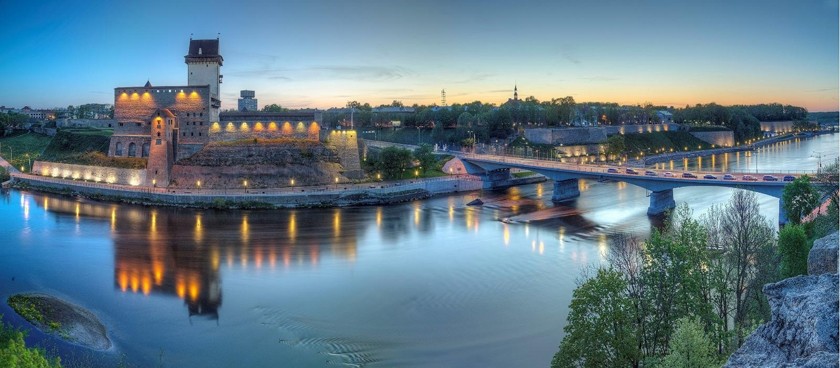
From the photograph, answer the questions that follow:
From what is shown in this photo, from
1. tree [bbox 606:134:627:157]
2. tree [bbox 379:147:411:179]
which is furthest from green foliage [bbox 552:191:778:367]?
tree [bbox 606:134:627:157]

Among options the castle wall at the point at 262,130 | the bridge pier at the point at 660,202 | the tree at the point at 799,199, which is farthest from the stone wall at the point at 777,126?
the tree at the point at 799,199

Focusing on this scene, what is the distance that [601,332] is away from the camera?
26.8 ft

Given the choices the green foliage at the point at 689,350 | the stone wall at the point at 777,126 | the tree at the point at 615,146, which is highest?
the stone wall at the point at 777,126

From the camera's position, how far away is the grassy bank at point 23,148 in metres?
39.3

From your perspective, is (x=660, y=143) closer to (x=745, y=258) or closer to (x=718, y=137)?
(x=718, y=137)

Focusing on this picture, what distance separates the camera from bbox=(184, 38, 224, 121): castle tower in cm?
3497

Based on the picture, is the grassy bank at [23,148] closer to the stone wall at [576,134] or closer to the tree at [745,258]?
the stone wall at [576,134]

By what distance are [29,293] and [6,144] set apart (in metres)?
36.7

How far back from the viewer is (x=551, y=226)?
2380cm

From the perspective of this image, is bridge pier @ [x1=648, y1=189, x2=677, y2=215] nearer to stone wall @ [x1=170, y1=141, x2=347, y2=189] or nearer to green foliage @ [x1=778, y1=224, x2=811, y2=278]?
green foliage @ [x1=778, y1=224, x2=811, y2=278]

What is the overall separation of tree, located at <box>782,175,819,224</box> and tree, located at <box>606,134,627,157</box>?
3204 cm

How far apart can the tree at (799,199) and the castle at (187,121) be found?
76.9ft

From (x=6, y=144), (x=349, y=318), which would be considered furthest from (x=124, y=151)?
(x=349, y=318)

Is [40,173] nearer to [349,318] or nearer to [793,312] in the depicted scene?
[349,318]
